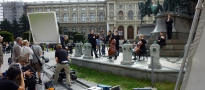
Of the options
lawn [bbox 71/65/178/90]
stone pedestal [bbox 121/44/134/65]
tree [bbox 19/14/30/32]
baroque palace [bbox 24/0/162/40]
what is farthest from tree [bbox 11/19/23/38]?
stone pedestal [bbox 121/44/134/65]

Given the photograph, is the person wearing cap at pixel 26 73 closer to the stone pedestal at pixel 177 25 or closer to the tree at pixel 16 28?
the stone pedestal at pixel 177 25

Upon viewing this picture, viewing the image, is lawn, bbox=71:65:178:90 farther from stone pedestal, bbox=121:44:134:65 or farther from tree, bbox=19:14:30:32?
tree, bbox=19:14:30:32

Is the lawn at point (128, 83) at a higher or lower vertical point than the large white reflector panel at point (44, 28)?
lower

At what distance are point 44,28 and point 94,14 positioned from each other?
82057mm

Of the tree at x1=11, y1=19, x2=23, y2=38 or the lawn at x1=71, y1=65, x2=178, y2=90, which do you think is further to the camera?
the tree at x1=11, y1=19, x2=23, y2=38

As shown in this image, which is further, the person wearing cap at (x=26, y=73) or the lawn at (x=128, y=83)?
the lawn at (x=128, y=83)

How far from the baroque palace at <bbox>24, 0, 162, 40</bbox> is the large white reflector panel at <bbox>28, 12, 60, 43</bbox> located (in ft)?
248

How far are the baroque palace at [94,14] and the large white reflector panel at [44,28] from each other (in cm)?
7571

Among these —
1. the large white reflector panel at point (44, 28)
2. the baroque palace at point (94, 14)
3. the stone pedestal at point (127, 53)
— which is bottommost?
the stone pedestal at point (127, 53)

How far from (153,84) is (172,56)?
5.43m

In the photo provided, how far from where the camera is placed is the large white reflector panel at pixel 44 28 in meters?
8.67

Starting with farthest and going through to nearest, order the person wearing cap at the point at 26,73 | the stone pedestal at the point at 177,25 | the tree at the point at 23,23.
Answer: the tree at the point at 23,23, the stone pedestal at the point at 177,25, the person wearing cap at the point at 26,73

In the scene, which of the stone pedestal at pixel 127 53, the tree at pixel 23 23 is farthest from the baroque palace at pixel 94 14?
the stone pedestal at pixel 127 53

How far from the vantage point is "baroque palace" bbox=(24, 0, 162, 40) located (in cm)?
8494
